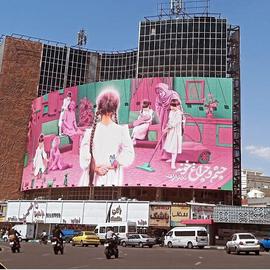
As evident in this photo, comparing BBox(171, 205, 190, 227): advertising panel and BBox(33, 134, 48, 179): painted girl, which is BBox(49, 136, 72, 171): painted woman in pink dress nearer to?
BBox(33, 134, 48, 179): painted girl

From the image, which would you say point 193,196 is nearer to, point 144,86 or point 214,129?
point 214,129

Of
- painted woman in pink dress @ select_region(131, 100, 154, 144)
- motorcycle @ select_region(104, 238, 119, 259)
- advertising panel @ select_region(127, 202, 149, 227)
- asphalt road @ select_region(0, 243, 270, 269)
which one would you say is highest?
painted woman in pink dress @ select_region(131, 100, 154, 144)

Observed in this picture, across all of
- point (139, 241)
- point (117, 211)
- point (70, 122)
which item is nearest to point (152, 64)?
point (70, 122)

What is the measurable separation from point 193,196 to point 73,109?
84.6 ft

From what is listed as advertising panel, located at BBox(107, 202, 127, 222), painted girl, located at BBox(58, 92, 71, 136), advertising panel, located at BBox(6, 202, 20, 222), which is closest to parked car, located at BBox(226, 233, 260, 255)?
advertising panel, located at BBox(107, 202, 127, 222)

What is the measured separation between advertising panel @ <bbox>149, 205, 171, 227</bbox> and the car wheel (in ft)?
30.1

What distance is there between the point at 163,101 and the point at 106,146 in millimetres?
11619

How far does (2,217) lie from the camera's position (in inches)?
3152

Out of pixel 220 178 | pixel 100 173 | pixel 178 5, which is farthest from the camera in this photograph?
pixel 178 5

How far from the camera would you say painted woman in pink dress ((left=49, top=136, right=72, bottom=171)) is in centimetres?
7859

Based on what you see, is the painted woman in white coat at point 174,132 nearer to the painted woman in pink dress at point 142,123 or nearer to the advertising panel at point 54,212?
the painted woman in pink dress at point 142,123

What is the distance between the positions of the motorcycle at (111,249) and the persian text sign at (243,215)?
32.5 m

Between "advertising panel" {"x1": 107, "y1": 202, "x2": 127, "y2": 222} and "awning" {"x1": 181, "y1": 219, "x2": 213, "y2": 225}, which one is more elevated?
"advertising panel" {"x1": 107, "y1": 202, "x2": 127, "y2": 222}

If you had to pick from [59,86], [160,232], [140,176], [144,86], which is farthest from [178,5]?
[160,232]
